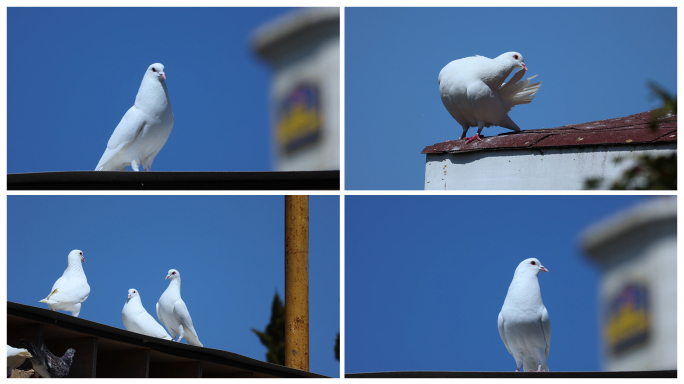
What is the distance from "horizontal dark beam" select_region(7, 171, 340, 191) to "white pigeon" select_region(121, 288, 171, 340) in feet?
Answer: 7.15

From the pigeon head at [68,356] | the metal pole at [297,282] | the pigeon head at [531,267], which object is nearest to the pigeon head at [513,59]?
the pigeon head at [531,267]

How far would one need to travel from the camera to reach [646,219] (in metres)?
4.35

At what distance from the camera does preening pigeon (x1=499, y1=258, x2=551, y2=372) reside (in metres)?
4.70

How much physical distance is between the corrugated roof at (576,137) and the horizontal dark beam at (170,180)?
136 centimetres

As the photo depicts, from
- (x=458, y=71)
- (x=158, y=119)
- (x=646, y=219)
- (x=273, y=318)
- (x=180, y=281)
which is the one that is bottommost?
(x=273, y=318)

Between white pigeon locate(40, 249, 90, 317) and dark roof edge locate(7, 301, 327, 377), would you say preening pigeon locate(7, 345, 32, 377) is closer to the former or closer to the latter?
dark roof edge locate(7, 301, 327, 377)

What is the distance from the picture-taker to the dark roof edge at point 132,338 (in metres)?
3.61

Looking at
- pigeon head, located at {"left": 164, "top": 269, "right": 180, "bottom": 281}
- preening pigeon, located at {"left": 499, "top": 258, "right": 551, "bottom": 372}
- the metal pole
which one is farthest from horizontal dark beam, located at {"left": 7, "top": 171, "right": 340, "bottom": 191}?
pigeon head, located at {"left": 164, "top": 269, "right": 180, "bottom": 281}

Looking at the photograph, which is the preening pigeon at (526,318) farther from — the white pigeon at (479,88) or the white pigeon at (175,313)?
the white pigeon at (175,313)

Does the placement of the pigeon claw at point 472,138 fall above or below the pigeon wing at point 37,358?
above

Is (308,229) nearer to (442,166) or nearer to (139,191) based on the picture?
(442,166)

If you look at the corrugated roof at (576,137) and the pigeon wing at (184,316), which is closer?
the corrugated roof at (576,137)

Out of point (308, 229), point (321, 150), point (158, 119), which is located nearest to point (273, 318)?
point (321, 150)

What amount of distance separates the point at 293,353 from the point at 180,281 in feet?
4.94
